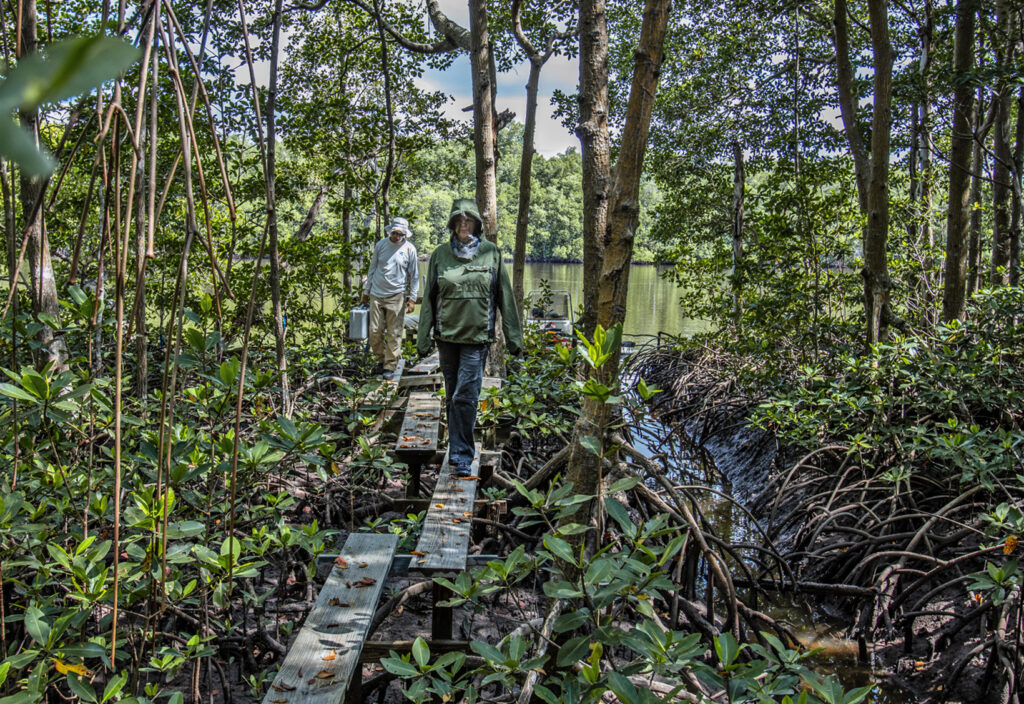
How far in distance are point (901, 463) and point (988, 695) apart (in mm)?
1837

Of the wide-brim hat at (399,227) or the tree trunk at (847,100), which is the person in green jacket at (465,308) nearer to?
the wide-brim hat at (399,227)

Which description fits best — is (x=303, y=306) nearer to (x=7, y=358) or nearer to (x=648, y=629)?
(x=7, y=358)

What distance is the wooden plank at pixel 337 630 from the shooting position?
202 cm

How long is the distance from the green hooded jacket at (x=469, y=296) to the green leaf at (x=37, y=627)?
246cm

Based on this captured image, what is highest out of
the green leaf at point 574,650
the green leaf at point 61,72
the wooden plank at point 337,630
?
the green leaf at point 61,72

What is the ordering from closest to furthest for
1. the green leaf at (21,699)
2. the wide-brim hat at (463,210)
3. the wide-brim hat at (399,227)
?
the green leaf at (21,699) → the wide-brim hat at (463,210) → the wide-brim hat at (399,227)

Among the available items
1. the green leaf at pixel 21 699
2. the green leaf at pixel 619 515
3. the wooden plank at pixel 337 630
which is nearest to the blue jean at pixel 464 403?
the wooden plank at pixel 337 630

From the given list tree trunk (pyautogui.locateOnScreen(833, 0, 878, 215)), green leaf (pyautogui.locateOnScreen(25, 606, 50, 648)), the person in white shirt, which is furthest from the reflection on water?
green leaf (pyautogui.locateOnScreen(25, 606, 50, 648))

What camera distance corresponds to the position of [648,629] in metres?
1.83

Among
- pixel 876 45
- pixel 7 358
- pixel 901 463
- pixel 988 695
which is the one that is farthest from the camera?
pixel 876 45

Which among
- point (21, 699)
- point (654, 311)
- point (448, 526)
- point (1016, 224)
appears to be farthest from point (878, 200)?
point (654, 311)

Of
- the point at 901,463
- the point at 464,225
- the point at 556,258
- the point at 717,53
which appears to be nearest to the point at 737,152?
the point at 717,53

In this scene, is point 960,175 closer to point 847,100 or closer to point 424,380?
point 847,100

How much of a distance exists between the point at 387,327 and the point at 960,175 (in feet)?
19.3
